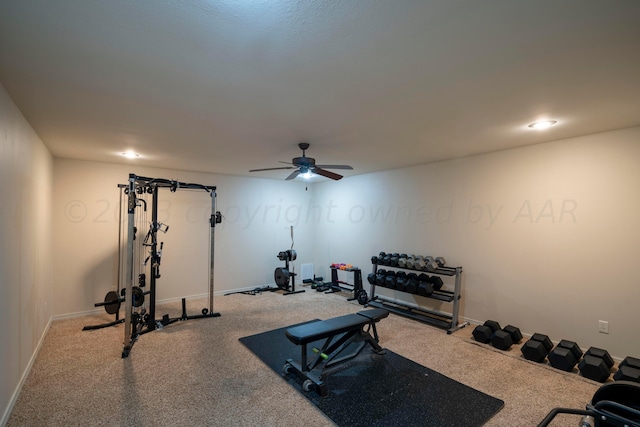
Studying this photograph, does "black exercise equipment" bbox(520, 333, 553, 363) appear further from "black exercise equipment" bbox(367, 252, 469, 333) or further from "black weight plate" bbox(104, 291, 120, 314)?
"black weight plate" bbox(104, 291, 120, 314)

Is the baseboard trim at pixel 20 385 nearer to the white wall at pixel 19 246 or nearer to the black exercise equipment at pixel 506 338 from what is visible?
the white wall at pixel 19 246

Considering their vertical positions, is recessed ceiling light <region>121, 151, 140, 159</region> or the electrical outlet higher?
recessed ceiling light <region>121, 151, 140, 159</region>

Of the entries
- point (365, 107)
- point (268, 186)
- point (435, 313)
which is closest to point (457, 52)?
point (365, 107)

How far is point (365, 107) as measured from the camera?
2414 mm

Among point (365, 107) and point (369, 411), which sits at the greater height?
point (365, 107)

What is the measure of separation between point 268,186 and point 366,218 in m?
2.14

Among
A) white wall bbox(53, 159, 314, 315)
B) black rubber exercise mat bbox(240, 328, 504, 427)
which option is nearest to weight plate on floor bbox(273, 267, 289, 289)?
white wall bbox(53, 159, 314, 315)

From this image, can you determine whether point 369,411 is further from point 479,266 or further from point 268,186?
point 268,186

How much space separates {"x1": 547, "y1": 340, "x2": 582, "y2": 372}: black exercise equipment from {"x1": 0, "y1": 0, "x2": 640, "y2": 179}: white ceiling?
2.20 meters

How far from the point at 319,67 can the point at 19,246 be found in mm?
2890

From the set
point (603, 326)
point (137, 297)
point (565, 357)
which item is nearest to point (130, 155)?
point (137, 297)

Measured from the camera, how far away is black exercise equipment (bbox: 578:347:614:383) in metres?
2.67

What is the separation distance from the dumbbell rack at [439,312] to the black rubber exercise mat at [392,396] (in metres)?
1.20

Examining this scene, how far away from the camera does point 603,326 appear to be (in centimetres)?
313
